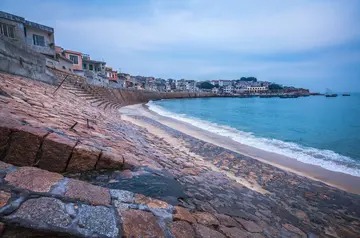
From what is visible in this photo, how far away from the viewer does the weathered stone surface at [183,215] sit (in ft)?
9.71

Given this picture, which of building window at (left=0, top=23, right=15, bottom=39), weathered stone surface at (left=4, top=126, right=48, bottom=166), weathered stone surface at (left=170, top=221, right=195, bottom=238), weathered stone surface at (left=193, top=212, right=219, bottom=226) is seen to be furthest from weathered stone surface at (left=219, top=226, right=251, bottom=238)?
building window at (left=0, top=23, right=15, bottom=39)

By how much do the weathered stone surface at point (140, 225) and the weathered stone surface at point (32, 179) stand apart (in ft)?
2.93

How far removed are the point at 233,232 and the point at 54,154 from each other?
2.89 metres

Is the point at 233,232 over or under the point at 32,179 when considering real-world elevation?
under

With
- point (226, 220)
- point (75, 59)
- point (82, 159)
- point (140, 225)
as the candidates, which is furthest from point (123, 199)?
point (75, 59)

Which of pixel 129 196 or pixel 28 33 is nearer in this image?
pixel 129 196

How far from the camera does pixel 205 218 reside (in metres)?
3.30

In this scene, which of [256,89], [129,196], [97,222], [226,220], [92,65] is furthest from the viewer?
[256,89]

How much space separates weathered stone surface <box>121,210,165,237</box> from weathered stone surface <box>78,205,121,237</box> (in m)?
0.13

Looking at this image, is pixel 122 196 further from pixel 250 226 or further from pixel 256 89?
pixel 256 89

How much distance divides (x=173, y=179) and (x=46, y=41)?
3435 cm

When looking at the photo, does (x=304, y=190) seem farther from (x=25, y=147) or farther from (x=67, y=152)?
(x=25, y=147)

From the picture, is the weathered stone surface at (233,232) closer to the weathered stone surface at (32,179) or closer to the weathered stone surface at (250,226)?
the weathered stone surface at (250,226)

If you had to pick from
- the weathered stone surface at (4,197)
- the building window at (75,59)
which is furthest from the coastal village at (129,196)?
the building window at (75,59)
